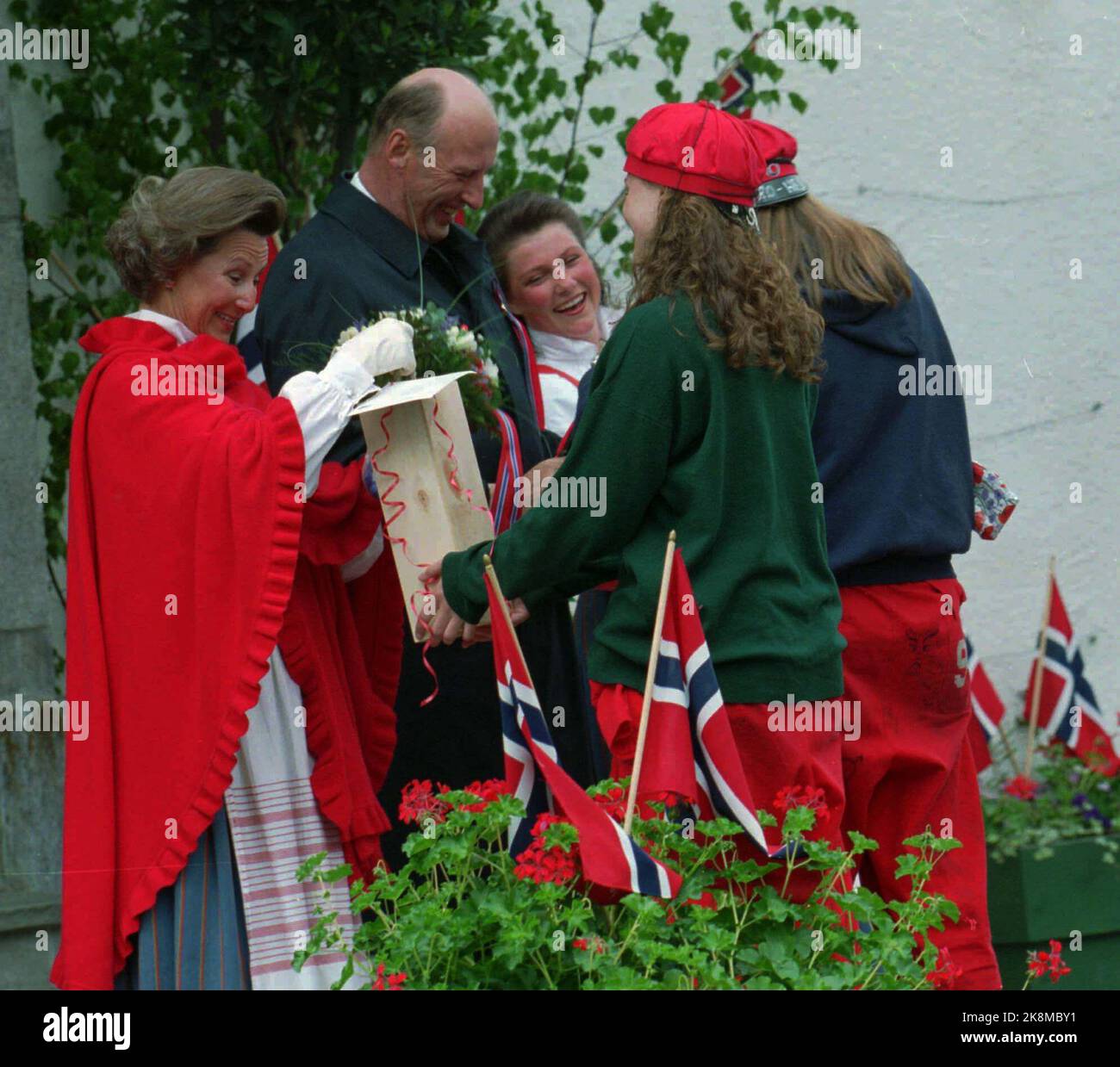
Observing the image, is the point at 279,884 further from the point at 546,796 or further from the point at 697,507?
the point at 697,507

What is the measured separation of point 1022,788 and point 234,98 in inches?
127

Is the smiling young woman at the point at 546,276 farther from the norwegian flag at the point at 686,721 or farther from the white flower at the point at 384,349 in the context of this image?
the norwegian flag at the point at 686,721

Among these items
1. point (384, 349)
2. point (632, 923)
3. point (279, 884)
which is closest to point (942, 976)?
point (632, 923)

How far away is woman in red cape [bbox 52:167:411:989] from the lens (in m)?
3.77

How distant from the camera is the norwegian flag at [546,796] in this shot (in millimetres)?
2811

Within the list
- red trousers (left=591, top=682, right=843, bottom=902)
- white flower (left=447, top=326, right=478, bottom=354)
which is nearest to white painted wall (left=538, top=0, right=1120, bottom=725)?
white flower (left=447, top=326, right=478, bottom=354)

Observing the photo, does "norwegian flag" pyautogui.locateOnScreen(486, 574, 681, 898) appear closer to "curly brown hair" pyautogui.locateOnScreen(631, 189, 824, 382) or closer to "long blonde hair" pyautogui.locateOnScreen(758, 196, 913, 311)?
"curly brown hair" pyautogui.locateOnScreen(631, 189, 824, 382)

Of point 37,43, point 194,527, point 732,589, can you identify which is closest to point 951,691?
point 732,589

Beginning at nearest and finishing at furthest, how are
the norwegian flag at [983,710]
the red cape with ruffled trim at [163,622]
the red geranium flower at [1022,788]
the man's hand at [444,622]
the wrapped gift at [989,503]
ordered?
1. the red cape with ruffled trim at [163,622]
2. the man's hand at [444,622]
3. the wrapped gift at [989,503]
4. the red geranium flower at [1022,788]
5. the norwegian flag at [983,710]

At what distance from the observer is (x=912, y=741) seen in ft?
13.3

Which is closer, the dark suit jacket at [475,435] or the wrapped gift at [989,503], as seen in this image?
the wrapped gift at [989,503]

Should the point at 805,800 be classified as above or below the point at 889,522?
below

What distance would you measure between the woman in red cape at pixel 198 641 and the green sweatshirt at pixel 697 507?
0.59 m

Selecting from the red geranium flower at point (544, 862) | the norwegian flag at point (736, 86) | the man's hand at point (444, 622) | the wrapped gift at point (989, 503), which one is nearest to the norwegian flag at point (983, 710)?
the norwegian flag at point (736, 86)
